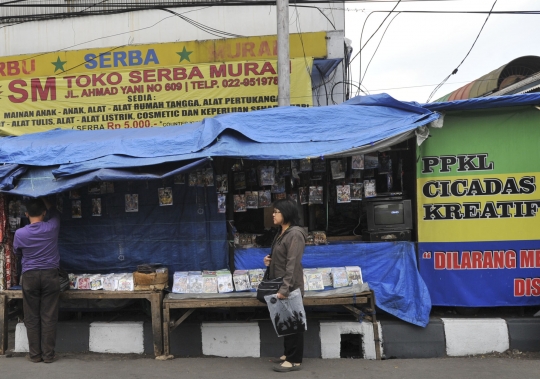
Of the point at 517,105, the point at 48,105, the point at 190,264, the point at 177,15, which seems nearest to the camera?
the point at 517,105

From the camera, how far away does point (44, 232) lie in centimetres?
483

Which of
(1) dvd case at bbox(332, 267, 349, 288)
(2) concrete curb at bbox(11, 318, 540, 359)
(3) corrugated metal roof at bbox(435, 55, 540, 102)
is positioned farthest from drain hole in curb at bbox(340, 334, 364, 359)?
(3) corrugated metal roof at bbox(435, 55, 540, 102)

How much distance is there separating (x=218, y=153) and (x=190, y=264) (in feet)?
4.96

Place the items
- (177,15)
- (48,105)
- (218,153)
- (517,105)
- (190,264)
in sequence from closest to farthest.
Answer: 1. (218,153)
2. (517,105)
3. (190,264)
4. (48,105)
5. (177,15)

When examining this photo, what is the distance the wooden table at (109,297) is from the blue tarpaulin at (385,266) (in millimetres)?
1012

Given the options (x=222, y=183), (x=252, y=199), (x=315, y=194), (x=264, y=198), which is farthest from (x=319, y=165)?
(x=222, y=183)

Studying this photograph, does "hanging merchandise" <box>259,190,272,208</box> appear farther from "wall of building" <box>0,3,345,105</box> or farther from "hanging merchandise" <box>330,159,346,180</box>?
"wall of building" <box>0,3,345,105</box>

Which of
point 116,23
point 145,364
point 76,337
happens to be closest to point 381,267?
point 145,364

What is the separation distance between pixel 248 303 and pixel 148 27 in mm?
7208

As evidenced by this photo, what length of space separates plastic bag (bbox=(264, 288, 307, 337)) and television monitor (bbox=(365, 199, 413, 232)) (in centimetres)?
147

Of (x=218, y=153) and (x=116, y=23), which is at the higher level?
(x=116, y=23)

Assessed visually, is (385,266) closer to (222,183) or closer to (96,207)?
(222,183)

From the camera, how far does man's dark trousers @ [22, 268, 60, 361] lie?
15.7ft

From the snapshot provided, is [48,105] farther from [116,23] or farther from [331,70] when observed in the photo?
[331,70]
